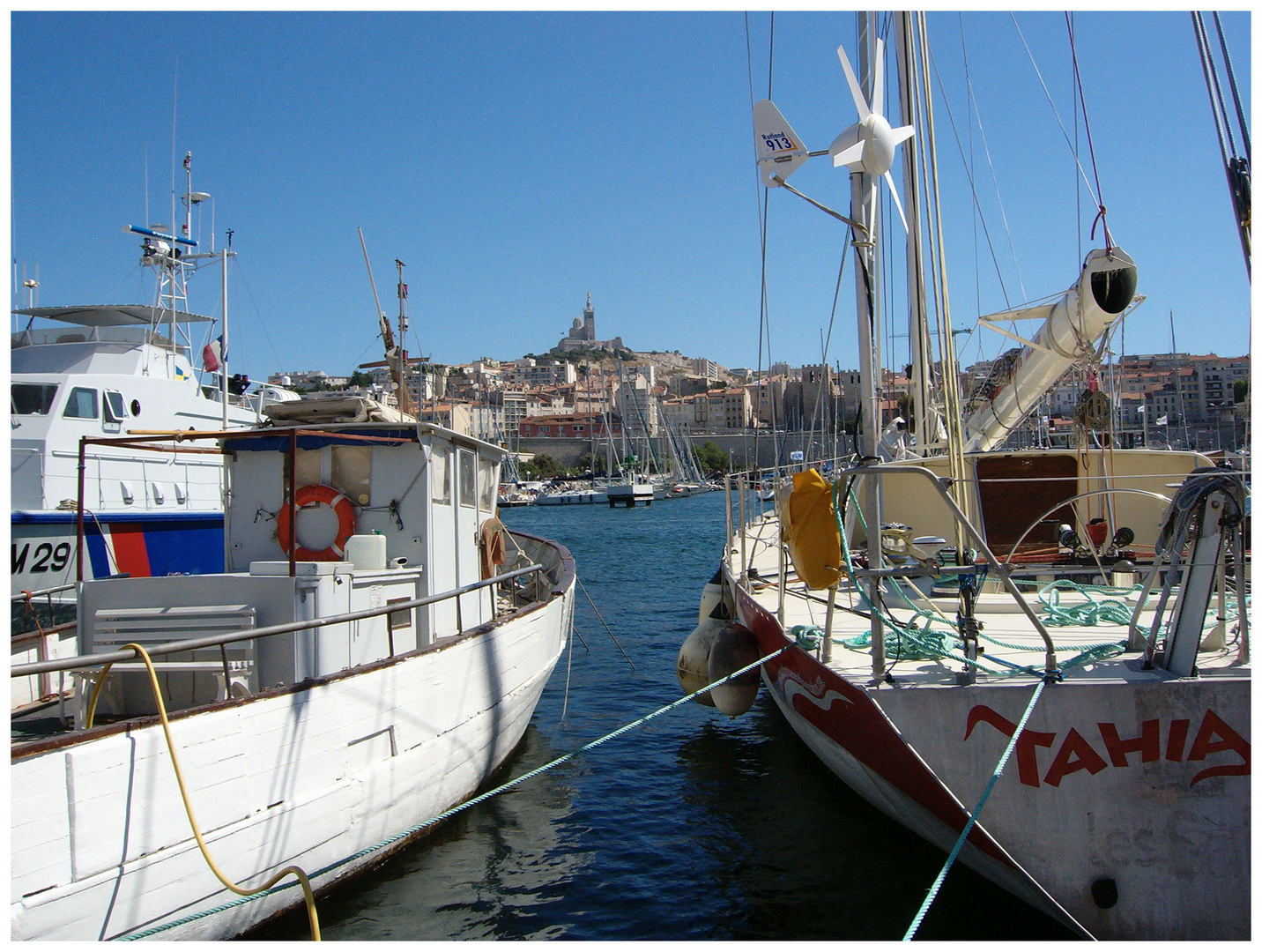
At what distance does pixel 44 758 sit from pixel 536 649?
5475mm

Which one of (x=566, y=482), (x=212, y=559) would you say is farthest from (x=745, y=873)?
(x=566, y=482)

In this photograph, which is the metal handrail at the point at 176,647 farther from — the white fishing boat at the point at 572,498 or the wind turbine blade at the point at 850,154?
the white fishing boat at the point at 572,498

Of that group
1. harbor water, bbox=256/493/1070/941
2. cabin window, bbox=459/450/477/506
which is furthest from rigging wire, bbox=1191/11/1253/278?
cabin window, bbox=459/450/477/506

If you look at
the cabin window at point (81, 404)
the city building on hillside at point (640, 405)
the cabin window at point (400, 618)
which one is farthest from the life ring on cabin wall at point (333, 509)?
the city building on hillside at point (640, 405)

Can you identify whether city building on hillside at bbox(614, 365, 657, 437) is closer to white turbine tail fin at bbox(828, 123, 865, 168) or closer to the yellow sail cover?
white turbine tail fin at bbox(828, 123, 865, 168)

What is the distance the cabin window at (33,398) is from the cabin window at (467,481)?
10080 mm

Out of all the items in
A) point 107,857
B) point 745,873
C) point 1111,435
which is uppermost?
point 1111,435

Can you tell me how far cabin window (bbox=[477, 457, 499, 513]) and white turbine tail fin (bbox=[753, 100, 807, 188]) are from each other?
4.87 metres

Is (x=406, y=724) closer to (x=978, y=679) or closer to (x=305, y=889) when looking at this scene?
(x=305, y=889)

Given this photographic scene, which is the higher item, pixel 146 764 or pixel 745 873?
pixel 146 764

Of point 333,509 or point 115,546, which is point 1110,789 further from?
point 115,546

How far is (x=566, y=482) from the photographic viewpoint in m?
111

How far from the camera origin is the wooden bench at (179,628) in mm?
5949

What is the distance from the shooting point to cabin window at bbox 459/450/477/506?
9.04 metres
